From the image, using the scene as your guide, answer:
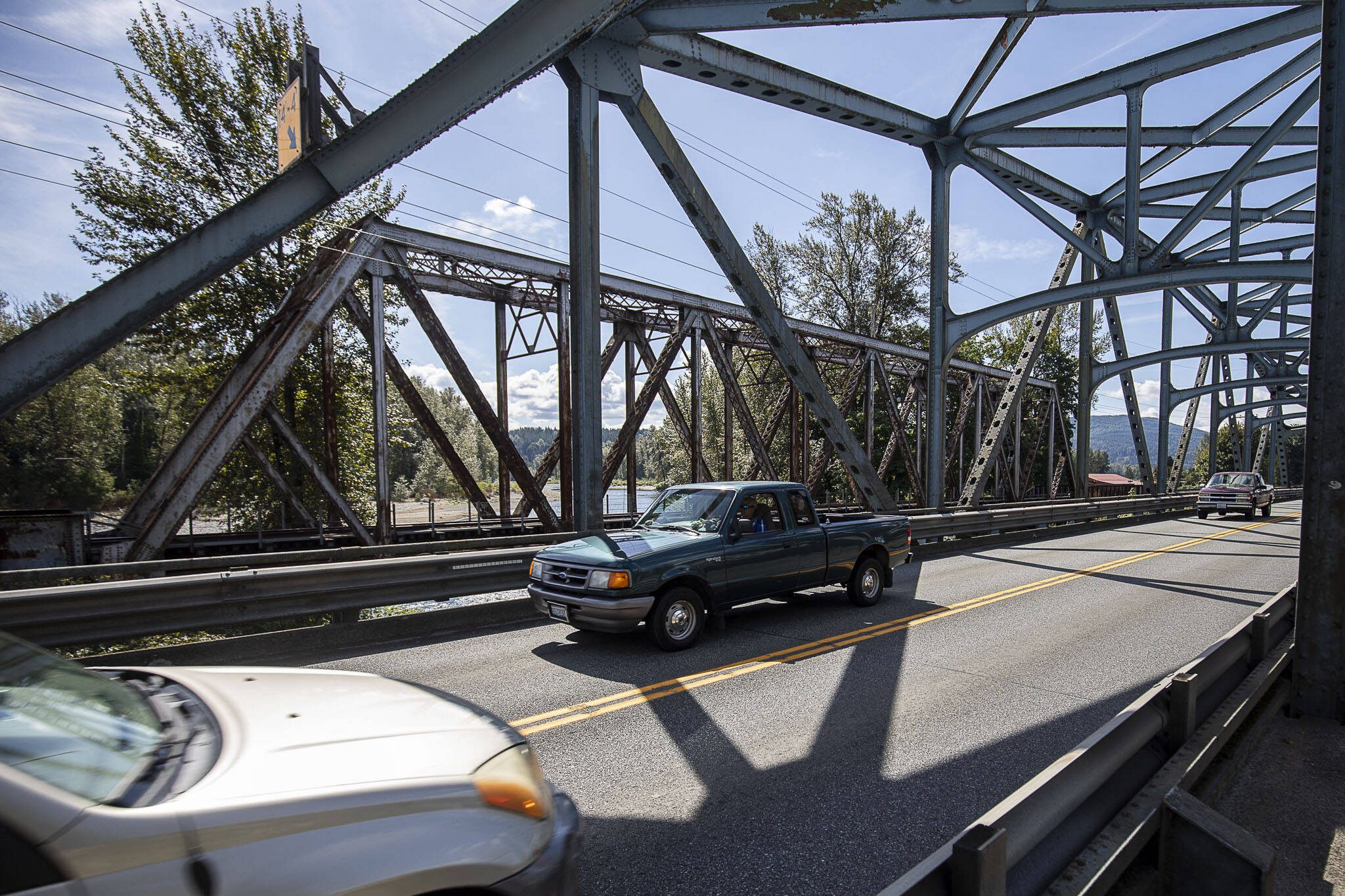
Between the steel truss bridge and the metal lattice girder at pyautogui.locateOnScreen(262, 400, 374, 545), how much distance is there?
0.05 m

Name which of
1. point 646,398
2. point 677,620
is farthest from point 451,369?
point 677,620

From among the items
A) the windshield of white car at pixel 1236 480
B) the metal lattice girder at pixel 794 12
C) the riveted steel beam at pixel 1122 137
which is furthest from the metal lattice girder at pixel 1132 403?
the metal lattice girder at pixel 794 12

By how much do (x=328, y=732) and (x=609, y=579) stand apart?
426cm

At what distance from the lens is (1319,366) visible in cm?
455

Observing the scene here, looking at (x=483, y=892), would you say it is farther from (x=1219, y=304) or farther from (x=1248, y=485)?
(x=1219, y=304)

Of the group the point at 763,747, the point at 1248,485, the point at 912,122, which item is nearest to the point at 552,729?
the point at 763,747

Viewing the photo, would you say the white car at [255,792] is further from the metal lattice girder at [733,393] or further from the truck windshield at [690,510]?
the metal lattice girder at [733,393]

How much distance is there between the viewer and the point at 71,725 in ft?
6.06

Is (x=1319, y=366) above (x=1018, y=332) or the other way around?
the other way around

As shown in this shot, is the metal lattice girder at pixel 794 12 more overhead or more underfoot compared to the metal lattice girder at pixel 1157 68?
more underfoot

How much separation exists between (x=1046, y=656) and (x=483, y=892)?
6266mm

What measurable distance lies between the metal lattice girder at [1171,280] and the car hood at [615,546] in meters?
12.7

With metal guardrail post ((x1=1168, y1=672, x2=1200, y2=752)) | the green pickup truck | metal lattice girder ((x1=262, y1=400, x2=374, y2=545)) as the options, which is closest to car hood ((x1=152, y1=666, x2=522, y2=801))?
metal guardrail post ((x1=1168, y1=672, x2=1200, y2=752))

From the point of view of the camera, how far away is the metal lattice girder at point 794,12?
1030cm
